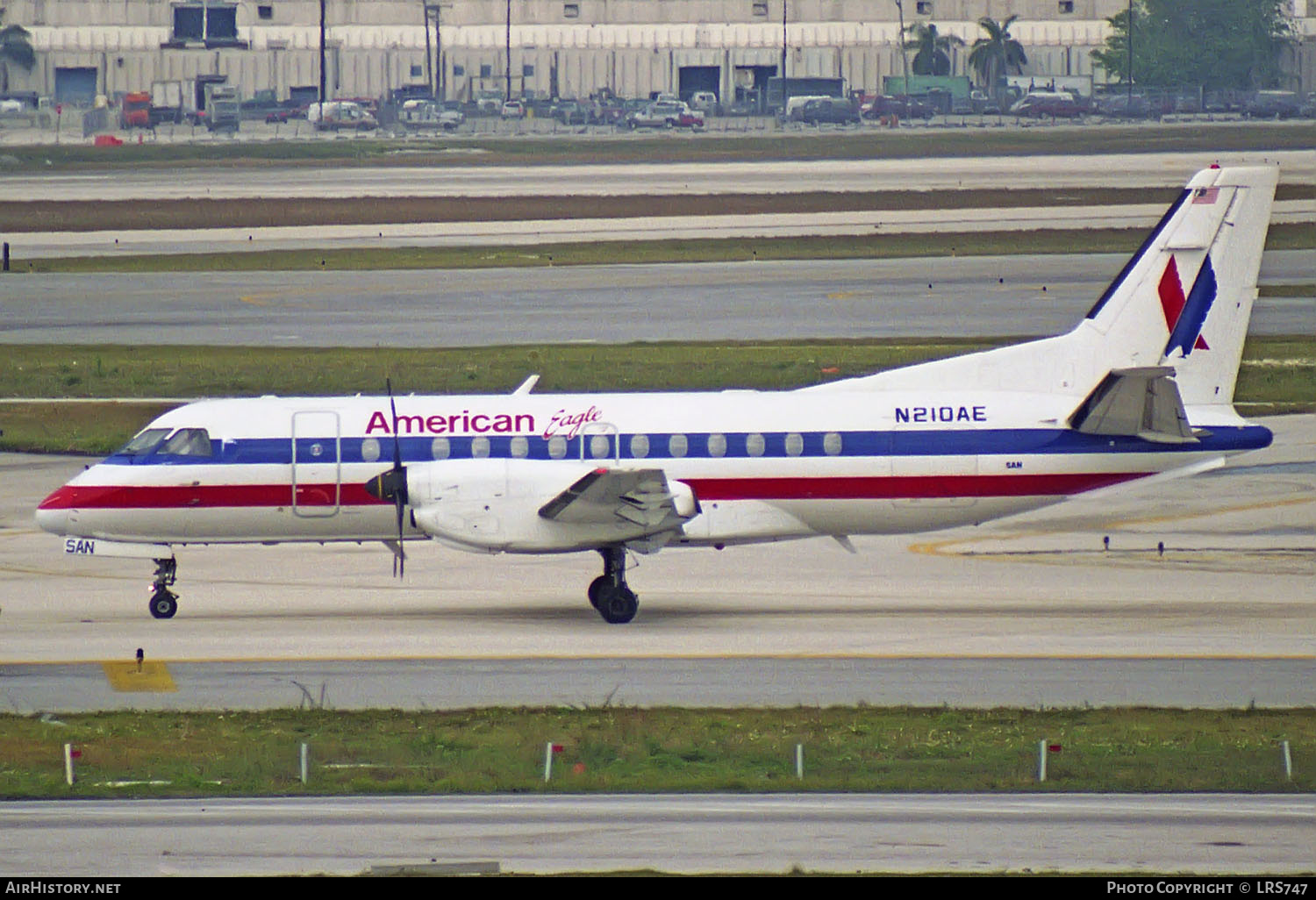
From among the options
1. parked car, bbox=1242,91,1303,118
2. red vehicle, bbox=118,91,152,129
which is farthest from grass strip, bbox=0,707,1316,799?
red vehicle, bbox=118,91,152,129

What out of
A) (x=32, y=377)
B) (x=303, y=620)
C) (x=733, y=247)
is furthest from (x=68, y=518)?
(x=733, y=247)

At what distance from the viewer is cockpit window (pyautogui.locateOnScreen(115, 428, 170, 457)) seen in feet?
92.2

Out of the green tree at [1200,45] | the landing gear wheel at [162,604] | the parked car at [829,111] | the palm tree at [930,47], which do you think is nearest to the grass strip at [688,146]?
the parked car at [829,111]

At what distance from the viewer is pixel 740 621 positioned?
91.4ft

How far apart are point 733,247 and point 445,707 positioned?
5654cm

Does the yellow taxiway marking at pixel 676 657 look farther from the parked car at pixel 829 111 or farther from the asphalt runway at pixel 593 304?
the parked car at pixel 829 111

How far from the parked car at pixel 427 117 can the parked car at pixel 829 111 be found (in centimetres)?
2750

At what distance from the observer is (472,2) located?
153 meters

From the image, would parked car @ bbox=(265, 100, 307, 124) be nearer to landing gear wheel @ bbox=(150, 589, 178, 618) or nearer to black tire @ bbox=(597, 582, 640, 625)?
landing gear wheel @ bbox=(150, 589, 178, 618)

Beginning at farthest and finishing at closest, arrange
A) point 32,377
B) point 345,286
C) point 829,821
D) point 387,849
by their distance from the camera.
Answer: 1. point 345,286
2. point 32,377
3. point 829,821
4. point 387,849

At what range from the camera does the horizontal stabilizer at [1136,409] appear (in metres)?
27.3

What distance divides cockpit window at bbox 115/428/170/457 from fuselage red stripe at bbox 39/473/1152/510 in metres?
0.63

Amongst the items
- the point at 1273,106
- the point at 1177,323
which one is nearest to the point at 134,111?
the point at 1273,106

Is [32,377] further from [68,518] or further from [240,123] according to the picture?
[240,123]
